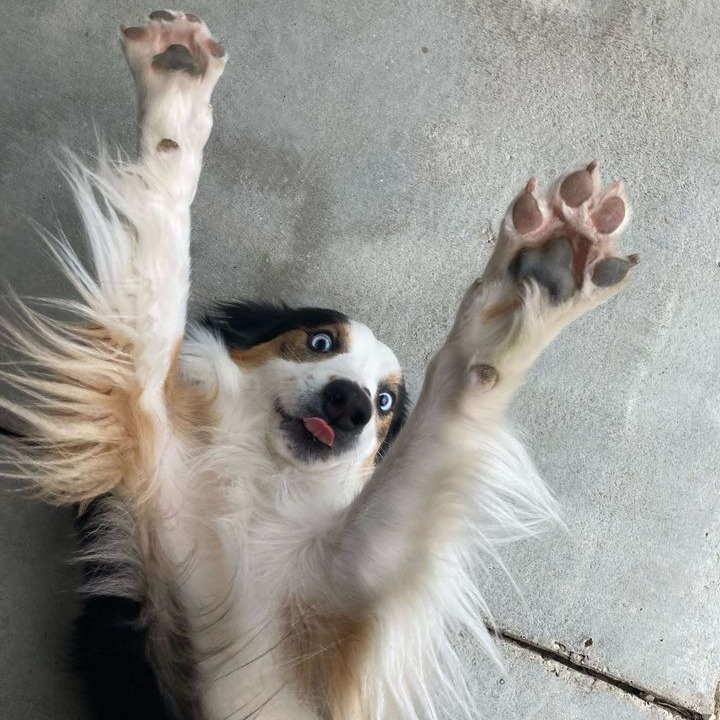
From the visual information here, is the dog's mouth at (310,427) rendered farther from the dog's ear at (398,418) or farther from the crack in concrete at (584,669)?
the crack in concrete at (584,669)

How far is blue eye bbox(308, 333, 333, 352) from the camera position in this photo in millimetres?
2240

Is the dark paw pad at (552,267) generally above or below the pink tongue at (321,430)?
above

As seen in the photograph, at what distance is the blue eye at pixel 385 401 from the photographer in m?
2.30

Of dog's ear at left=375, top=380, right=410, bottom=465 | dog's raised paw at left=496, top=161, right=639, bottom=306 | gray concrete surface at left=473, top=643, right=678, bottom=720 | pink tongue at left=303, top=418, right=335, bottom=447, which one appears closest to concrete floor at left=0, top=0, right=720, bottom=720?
gray concrete surface at left=473, top=643, right=678, bottom=720

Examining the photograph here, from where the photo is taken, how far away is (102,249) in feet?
6.37

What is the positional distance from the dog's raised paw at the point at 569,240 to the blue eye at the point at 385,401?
0.66m

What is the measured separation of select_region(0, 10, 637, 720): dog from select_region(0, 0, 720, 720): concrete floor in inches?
23.9

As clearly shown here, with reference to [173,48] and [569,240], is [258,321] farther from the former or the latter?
[569,240]

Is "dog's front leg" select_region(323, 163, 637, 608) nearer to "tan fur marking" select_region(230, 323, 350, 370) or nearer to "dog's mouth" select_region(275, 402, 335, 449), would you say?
"dog's mouth" select_region(275, 402, 335, 449)

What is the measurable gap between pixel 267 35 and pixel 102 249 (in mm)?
1178

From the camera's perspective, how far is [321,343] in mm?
2242

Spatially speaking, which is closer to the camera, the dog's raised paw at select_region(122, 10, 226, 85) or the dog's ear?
the dog's raised paw at select_region(122, 10, 226, 85)

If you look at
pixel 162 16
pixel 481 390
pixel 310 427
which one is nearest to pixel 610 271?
pixel 481 390

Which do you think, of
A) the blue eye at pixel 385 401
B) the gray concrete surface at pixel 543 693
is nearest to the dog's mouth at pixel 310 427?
the blue eye at pixel 385 401
